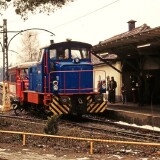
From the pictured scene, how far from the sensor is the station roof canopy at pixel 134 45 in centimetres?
1834

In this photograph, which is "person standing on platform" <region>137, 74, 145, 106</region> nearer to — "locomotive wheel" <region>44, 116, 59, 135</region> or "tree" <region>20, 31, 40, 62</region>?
"locomotive wheel" <region>44, 116, 59, 135</region>

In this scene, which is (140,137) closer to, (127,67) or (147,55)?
(147,55)

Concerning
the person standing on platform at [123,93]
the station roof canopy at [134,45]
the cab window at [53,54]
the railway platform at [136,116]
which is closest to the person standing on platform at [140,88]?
the station roof canopy at [134,45]

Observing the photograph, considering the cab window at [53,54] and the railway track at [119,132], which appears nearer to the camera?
the railway track at [119,132]

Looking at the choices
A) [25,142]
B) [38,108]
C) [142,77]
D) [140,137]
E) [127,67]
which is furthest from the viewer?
[127,67]

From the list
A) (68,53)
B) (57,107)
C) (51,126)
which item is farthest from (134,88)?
(51,126)

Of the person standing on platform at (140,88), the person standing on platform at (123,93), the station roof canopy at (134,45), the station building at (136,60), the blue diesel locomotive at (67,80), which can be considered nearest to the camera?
the station roof canopy at (134,45)

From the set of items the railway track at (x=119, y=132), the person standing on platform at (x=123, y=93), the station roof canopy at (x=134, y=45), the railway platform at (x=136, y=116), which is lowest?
the railway track at (x=119, y=132)

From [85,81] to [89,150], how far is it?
8961mm

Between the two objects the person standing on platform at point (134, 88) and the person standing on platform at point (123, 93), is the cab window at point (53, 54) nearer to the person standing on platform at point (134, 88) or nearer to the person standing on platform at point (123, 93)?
the person standing on platform at point (134, 88)

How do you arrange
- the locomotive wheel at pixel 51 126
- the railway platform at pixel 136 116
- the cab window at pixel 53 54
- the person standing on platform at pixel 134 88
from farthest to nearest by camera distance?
the person standing on platform at pixel 134 88 → the cab window at pixel 53 54 → the railway platform at pixel 136 116 → the locomotive wheel at pixel 51 126

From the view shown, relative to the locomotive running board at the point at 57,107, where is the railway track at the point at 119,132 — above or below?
below

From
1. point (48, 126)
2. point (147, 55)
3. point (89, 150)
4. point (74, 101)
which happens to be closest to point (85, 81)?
point (74, 101)

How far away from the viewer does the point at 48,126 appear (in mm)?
Result: 13258
